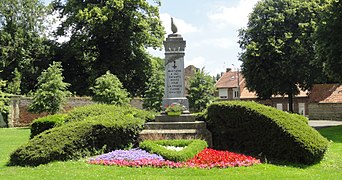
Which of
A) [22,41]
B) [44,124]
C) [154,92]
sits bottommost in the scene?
[44,124]

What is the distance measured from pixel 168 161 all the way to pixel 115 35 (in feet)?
90.5

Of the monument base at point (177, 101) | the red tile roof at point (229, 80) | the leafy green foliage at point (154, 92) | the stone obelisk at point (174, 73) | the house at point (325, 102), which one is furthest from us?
the red tile roof at point (229, 80)

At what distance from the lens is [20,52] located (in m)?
40.3

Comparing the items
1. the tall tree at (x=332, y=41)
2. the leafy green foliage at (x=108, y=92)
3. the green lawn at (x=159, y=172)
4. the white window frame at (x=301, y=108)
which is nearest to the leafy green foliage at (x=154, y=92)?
the leafy green foliage at (x=108, y=92)

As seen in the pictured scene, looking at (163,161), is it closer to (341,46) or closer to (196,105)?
(341,46)

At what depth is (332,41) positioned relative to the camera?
25.5 m

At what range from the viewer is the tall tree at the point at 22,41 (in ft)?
130

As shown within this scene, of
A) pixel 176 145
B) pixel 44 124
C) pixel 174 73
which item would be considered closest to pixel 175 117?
pixel 174 73

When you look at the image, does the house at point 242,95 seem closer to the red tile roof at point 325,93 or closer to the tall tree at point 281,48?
the red tile roof at point 325,93

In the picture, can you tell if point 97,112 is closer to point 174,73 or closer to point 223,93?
point 174,73

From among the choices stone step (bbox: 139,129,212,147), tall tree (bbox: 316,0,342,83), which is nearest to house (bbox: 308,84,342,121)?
tall tree (bbox: 316,0,342,83)

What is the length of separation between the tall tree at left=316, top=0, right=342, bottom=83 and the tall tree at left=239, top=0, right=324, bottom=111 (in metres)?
10.3

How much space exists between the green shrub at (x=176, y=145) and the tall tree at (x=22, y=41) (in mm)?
29164

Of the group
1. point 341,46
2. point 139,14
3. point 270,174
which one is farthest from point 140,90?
point 270,174
